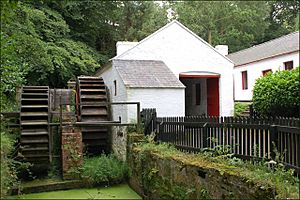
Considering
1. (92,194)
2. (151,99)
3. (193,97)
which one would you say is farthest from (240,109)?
(92,194)

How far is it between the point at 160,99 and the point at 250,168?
5661mm

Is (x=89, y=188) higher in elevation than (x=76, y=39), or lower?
lower

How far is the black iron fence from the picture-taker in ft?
12.9

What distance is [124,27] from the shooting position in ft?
77.7

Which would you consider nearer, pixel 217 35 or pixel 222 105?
pixel 222 105

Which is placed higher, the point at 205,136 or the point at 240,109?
the point at 240,109

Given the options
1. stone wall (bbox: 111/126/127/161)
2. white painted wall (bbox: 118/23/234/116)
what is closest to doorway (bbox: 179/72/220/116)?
white painted wall (bbox: 118/23/234/116)

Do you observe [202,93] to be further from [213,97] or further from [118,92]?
[118,92]

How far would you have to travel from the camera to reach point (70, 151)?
859cm

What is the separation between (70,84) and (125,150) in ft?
16.8

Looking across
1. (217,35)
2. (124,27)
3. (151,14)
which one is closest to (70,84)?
(124,27)

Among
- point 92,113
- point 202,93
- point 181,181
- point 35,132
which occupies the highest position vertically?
point 202,93

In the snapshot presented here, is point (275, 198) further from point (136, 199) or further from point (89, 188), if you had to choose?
point (89, 188)

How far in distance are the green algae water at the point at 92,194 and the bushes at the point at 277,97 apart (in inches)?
139
